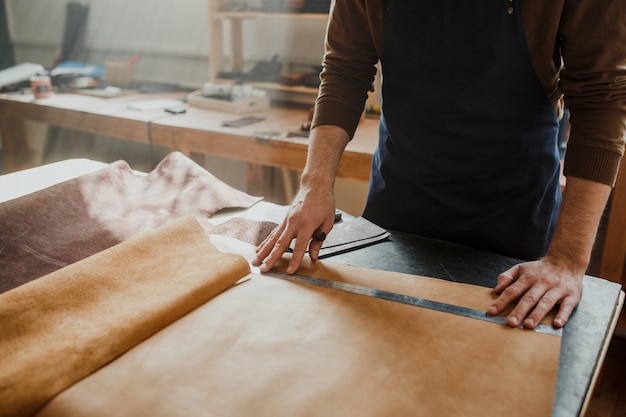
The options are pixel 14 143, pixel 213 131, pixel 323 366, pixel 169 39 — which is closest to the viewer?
pixel 323 366

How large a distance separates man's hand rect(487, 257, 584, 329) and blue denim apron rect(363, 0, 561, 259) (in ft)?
0.89

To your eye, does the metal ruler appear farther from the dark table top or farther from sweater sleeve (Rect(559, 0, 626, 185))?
sweater sleeve (Rect(559, 0, 626, 185))

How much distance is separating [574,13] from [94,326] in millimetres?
936

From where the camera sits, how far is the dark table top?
0.66 m

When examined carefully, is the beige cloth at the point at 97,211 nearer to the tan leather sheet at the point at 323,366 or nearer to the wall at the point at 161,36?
the tan leather sheet at the point at 323,366

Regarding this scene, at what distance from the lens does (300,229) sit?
1018 mm

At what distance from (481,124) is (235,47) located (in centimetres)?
215

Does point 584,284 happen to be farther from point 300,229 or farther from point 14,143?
point 14,143

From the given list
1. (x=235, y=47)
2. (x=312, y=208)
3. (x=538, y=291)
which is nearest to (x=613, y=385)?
(x=538, y=291)

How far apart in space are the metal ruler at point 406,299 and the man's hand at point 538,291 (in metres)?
0.01

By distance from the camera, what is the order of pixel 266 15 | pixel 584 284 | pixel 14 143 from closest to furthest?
pixel 584 284
pixel 266 15
pixel 14 143

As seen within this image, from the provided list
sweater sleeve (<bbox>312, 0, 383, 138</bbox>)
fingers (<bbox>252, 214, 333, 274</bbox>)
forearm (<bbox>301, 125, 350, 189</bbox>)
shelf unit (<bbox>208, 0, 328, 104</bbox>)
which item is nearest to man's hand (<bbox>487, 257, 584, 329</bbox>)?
fingers (<bbox>252, 214, 333, 274</bbox>)

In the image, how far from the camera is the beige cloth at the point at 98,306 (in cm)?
62

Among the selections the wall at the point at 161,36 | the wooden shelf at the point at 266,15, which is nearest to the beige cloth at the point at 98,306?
the wooden shelf at the point at 266,15
